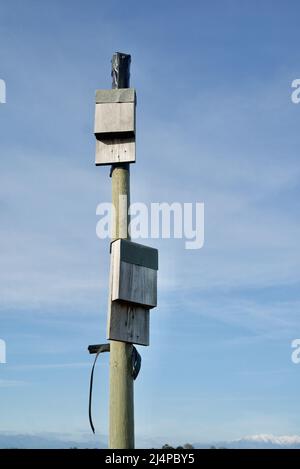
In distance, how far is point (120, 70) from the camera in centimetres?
679

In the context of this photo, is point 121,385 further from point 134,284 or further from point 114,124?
point 114,124

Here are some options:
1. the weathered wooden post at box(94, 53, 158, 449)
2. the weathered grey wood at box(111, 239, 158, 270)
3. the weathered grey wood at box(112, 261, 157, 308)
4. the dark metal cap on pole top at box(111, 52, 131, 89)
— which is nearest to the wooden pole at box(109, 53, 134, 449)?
the weathered wooden post at box(94, 53, 158, 449)

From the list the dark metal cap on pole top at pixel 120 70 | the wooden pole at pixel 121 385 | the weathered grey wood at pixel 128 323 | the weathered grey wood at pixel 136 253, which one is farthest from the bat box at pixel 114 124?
the weathered grey wood at pixel 128 323

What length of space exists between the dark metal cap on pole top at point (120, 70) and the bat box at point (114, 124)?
0.47ft

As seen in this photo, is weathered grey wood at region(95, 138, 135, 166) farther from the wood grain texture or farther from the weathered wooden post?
the wood grain texture

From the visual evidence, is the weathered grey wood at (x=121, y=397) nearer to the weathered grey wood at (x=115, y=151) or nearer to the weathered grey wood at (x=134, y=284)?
the weathered grey wood at (x=134, y=284)

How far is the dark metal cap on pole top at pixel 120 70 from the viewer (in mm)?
6754

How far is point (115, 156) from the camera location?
6.50m

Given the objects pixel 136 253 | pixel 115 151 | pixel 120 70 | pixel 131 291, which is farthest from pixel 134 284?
pixel 120 70

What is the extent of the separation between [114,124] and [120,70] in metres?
0.64

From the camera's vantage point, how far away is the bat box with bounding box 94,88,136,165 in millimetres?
6554

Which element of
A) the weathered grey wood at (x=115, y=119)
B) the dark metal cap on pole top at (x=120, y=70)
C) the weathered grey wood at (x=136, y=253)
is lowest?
the weathered grey wood at (x=136, y=253)

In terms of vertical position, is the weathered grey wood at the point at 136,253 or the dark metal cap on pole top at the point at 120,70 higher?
the dark metal cap on pole top at the point at 120,70
